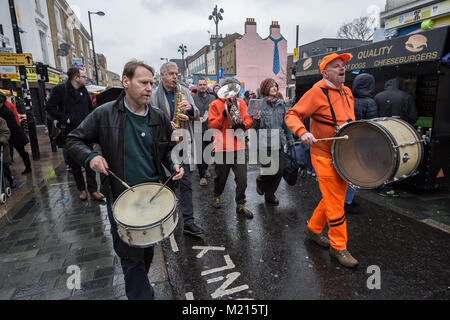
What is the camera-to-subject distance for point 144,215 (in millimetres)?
2035

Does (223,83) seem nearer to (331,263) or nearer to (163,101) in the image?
(163,101)

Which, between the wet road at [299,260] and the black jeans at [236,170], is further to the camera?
the black jeans at [236,170]

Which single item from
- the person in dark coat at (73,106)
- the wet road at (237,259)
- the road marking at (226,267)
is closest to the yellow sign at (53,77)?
the person in dark coat at (73,106)

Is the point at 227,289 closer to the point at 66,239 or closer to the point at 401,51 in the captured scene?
A: the point at 66,239

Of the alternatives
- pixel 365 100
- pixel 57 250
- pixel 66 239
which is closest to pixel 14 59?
pixel 66 239

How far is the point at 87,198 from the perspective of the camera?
524cm

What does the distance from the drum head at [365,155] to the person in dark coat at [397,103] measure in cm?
314

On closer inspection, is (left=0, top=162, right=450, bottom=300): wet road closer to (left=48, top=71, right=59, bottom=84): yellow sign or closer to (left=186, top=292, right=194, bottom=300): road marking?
(left=186, top=292, right=194, bottom=300): road marking

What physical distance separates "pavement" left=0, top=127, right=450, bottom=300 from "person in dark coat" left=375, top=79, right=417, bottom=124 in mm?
1507

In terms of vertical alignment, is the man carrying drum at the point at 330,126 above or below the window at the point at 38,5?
below

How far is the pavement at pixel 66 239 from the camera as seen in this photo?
8.89ft

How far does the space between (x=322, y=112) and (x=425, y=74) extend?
3.08m

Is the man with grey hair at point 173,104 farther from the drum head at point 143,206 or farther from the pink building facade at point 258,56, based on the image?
the pink building facade at point 258,56
